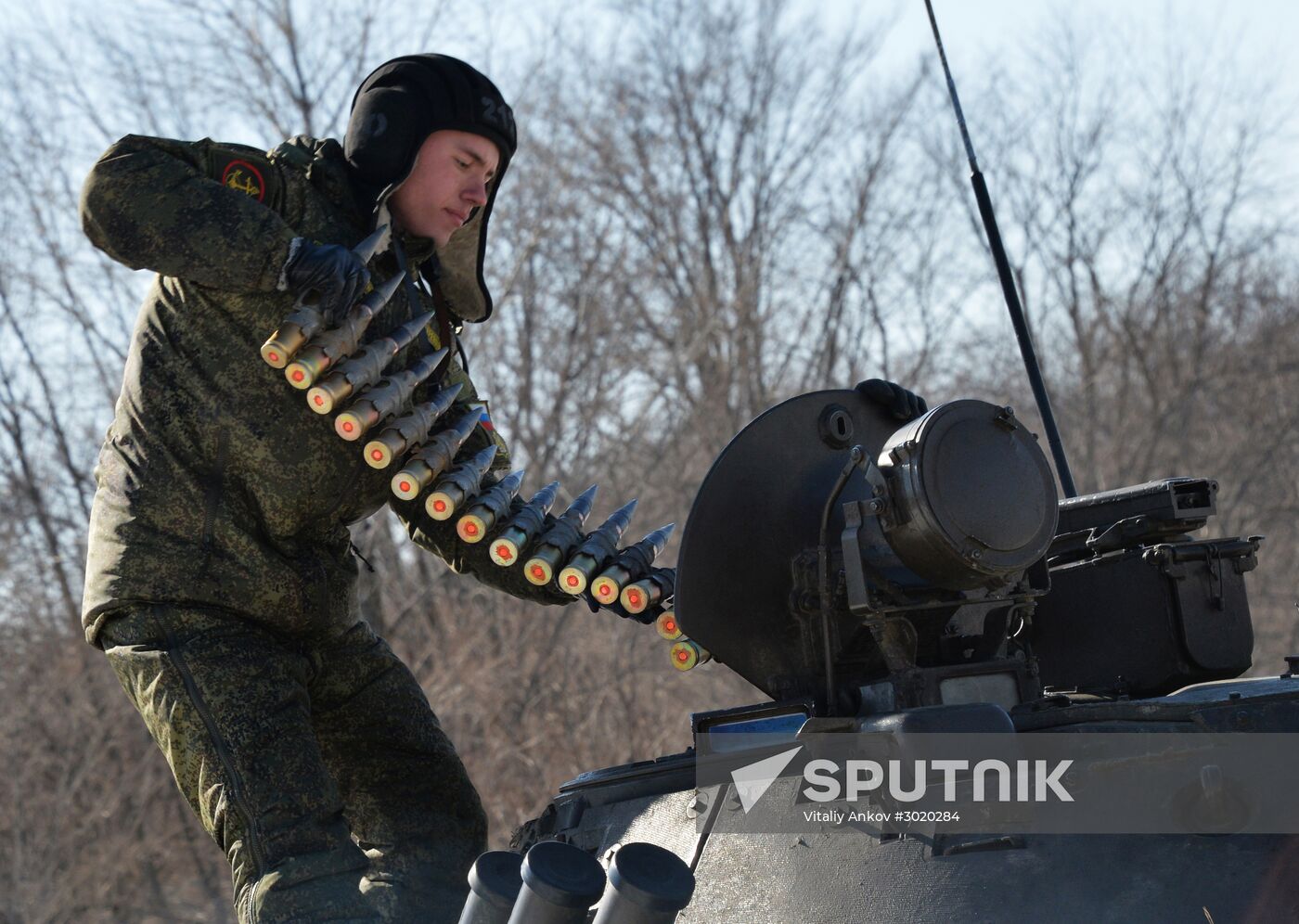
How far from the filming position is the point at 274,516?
365 cm

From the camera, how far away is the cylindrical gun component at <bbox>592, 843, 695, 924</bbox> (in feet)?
8.03

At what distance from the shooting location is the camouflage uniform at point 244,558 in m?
3.37

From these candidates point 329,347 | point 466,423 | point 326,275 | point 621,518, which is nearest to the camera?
point 326,275

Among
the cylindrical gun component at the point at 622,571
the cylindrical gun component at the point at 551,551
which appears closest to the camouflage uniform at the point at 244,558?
the cylindrical gun component at the point at 551,551

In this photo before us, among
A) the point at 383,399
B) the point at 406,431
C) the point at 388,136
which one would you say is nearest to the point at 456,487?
the point at 406,431

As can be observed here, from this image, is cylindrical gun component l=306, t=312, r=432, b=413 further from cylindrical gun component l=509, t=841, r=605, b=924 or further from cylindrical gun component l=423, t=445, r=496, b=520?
cylindrical gun component l=509, t=841, r=605, b=924

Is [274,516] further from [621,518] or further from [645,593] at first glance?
[621,518]

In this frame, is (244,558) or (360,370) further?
(360,370)

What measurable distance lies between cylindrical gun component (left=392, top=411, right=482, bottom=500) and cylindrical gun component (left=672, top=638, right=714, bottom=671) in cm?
73

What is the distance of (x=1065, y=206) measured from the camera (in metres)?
20.8

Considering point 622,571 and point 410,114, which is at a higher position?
point 410,114

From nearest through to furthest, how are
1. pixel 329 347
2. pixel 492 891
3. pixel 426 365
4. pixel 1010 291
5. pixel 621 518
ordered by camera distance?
1. pixel 492 891
2. pixel 329 347
3. pixel 426 365
4. pixel 621 518
5. pixel 1010 291

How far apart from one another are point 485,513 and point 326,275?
83cm

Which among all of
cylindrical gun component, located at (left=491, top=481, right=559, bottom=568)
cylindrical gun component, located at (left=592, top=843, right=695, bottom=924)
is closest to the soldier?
cylindrical gun component, located at (left=491, top=481, right=559, bottom=568)
